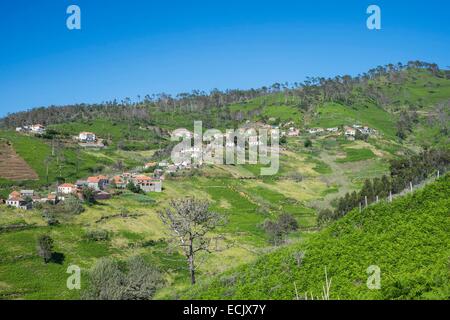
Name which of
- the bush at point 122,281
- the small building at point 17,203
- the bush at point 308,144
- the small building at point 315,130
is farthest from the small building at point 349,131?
the bush at point 122,281

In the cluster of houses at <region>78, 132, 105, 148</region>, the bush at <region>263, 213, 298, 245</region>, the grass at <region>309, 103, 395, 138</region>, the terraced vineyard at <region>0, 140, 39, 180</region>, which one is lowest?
the bush at <region>263, 213, 298, 245</region>

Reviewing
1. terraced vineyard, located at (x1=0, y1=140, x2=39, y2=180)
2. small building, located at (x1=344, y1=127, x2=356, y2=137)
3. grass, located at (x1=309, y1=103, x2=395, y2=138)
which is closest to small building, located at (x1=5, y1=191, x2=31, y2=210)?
terraced vineyard, located at (x1=0, y1=140, x2=39, y2=180)

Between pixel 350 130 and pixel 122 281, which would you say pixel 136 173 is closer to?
pixel 122 281

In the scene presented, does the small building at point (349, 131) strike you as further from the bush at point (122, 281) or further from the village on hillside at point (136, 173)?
the bush at point (122, 281)

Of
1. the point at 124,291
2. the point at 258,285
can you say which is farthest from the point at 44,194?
the point at 258,285

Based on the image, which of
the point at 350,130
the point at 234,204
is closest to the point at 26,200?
the point at 234,204

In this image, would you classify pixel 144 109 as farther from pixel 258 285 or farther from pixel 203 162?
pixel 258 285

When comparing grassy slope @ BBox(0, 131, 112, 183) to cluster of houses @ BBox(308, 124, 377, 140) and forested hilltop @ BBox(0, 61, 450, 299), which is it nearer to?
forested hilltop @ BBox(0, 61, 450, 299)

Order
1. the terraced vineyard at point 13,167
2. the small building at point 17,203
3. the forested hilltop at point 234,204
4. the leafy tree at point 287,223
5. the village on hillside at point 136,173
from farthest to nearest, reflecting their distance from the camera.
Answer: the terraced vineyard at point 13,167
the village on hillside at point 136,173
the small building at point 17,203
the leafy tree at point 287,223
the forested hilltop at point 234,204
